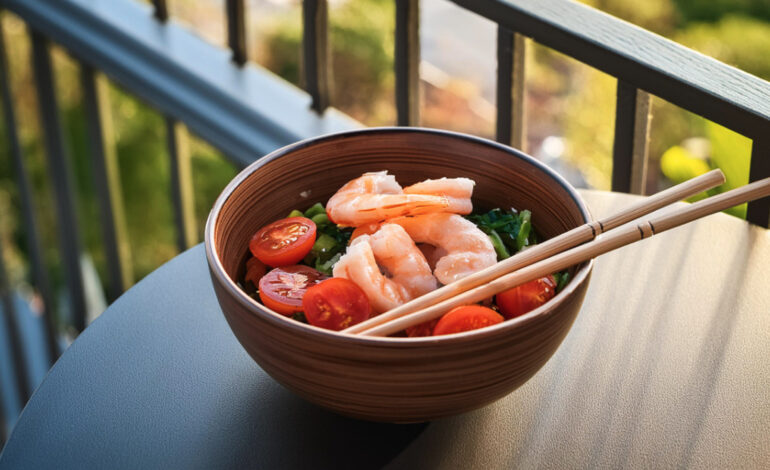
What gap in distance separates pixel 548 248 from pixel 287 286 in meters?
0.23

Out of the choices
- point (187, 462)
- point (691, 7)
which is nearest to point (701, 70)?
point (187, 462)

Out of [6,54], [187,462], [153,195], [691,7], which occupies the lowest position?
[153,195]

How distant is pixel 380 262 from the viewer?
788 mm

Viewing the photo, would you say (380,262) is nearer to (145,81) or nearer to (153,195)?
(145,81)

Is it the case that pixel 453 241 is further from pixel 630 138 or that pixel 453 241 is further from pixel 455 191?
pixel 630 138

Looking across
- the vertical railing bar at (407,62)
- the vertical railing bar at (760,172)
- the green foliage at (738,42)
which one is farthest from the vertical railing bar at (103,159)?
the green foliage at (738,42)

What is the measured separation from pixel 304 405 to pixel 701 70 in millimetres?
616

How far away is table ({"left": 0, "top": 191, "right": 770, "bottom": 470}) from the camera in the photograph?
2.42ft

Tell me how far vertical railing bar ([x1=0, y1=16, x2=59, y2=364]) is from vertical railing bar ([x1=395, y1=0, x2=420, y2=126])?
1.10 m

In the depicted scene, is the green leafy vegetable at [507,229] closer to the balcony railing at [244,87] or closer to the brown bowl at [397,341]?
the brown bowl at [397,341]

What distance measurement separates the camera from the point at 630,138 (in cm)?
122

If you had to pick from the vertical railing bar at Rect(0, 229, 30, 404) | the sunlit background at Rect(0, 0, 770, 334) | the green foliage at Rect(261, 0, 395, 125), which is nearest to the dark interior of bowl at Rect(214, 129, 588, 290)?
the vertical railing bar at Rect(0, 229, 30, 404)

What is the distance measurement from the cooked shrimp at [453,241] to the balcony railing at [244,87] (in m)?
0.38

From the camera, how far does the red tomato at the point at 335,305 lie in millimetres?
738
